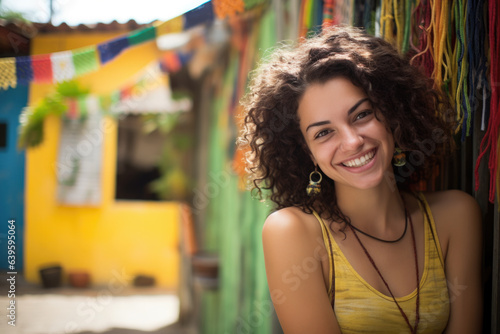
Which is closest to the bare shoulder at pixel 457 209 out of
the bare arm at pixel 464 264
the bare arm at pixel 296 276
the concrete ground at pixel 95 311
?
the bare arm at pixel 464 264

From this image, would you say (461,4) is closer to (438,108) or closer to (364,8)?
(438,108)

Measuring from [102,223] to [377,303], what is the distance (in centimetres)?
633

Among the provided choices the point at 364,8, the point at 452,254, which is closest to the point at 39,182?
the point at 364,8

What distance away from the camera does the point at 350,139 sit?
1.36 meters

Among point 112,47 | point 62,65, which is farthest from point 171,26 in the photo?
point 62,65

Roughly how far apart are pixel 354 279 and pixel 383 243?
0.20m

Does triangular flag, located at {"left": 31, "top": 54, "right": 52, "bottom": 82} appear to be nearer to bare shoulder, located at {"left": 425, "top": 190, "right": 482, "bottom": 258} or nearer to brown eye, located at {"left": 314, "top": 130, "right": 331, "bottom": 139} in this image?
brown eye, located at {"left": 314, "top": 130, "right": 331, "bottom": 139}

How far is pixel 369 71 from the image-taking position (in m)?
1.42

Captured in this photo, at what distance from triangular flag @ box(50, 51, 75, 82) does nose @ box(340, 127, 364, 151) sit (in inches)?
73.2

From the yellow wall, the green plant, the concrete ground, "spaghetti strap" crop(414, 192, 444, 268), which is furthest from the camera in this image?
the yellow wall

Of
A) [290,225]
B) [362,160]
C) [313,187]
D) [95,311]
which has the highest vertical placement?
[362,160]

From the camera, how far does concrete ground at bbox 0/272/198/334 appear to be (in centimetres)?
505

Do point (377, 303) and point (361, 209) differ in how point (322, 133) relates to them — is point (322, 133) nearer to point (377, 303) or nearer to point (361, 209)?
point (361, 209)

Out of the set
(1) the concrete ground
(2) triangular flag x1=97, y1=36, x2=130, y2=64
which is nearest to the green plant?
(1) the concrete ground
